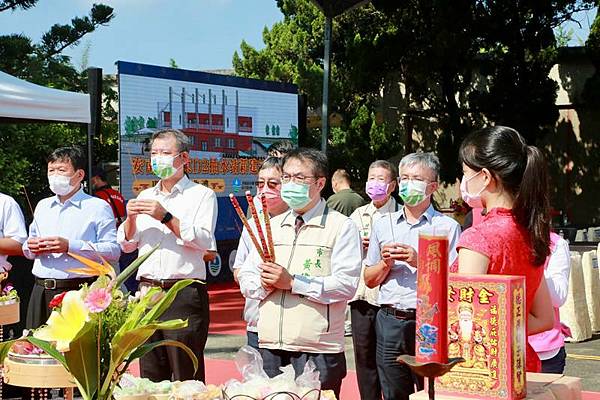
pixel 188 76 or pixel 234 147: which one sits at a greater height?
pixel 188 76

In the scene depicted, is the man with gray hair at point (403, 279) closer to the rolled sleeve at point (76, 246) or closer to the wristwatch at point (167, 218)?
the wristwatch at point (167, 218)

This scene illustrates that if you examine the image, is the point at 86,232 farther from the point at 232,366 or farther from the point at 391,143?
the point at 391,143

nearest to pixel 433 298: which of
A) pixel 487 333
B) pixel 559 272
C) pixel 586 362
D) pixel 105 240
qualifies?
pixel 487 333

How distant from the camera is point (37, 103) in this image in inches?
333

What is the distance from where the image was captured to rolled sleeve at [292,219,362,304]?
12.9 ft

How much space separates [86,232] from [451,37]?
11.8 m

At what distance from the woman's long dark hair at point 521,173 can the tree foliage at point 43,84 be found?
12.8 m

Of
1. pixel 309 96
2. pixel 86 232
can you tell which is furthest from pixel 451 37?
pixel 86 232

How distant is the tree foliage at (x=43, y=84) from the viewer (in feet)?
51.9

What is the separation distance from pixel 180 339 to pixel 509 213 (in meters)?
2.64

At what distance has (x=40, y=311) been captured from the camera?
18.6ft

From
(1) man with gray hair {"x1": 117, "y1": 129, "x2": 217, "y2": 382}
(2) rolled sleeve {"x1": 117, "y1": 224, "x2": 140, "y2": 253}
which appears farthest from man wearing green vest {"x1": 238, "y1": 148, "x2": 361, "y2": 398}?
(2) rolled sleeve {"x1": 117, "y1": 224, "x2": 140, "y2": 253}

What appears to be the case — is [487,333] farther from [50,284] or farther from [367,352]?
[50,284]

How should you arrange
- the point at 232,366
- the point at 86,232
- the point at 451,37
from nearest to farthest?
the point at 86,232
the point at 232,366
the point at 451,37
